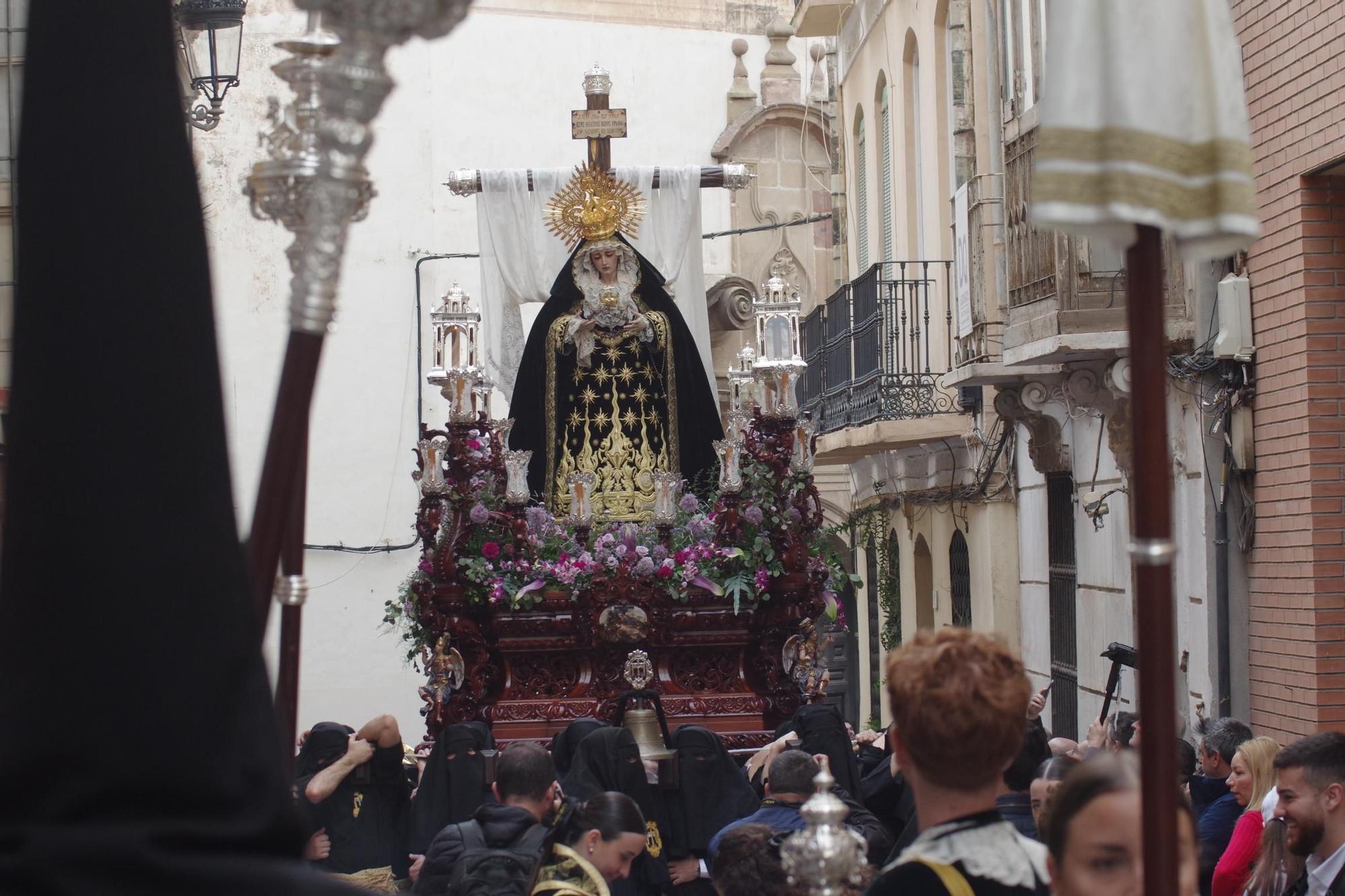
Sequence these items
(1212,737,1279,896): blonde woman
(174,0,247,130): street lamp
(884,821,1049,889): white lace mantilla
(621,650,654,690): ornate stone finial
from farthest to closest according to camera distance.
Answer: (621,650,654,690): ornate stone finial, (174,0,247,130): street lamp, (1212,737,1279,896): blonde woman, (884,821,1049,889): white lace mantilla

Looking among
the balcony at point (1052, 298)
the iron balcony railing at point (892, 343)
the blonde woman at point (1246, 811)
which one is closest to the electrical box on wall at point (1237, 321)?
the balcony at point (1052, 298)

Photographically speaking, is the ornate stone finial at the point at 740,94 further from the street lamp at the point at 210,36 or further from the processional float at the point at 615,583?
the processional float at the point at 615,583

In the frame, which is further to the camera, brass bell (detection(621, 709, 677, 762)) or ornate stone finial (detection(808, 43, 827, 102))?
ornate stone finial (detection(808, 43, 827, 102))

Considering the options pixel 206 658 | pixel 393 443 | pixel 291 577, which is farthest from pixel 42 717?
pixel 393 443

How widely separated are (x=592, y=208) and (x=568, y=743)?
3820mm

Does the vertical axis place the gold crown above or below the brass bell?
above

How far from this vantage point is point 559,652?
9.20m

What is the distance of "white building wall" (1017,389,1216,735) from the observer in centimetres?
988

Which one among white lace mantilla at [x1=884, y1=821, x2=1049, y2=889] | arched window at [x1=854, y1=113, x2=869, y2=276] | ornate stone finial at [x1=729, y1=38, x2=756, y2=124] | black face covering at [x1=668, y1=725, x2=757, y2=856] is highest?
ornate stone finial at [x1=729, y1=38, x2=756, y2=124]

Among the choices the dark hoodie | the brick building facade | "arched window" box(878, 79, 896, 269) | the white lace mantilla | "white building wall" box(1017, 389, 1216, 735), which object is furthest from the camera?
"arched window" box(878, 79, 896, 269)

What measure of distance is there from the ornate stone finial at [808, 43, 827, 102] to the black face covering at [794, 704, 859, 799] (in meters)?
15.0

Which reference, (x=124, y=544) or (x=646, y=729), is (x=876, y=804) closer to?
(x=646, y=729)

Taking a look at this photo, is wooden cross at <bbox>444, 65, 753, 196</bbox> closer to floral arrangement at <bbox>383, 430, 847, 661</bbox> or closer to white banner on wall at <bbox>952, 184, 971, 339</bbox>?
floral arrangement at <bbox>383, 430, 847, 661</bbox>

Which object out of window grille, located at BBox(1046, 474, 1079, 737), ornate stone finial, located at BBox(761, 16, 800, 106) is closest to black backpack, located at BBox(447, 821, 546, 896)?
Answer: window grille, located at BBox(1046, 474, 1079, 737)
